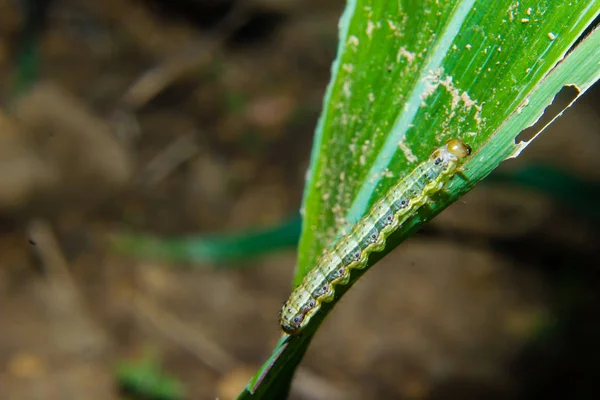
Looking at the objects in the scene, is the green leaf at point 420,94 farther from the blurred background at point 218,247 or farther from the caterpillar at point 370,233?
the blurred background at point 218,247

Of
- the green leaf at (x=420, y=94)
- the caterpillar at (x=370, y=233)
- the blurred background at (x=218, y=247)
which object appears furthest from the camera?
the blurred background at (x=218, y=247)

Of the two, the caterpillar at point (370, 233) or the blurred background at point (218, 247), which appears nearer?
the caterpillar at point (370, 233)

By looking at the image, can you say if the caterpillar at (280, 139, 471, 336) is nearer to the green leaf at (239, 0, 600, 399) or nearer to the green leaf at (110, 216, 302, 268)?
the green leaf at (239, 0, 600, 399)

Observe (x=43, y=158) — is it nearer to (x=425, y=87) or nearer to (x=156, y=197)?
(x=156, y=197)

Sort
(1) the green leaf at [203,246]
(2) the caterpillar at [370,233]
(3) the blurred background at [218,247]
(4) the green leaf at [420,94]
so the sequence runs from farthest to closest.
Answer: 1. (1) the green leaf at [203,246]
2. (3) the blurred background at [218,247]
3. (2) the caterpillar at [370,233]
4. (4) the green leaf at [420,94]

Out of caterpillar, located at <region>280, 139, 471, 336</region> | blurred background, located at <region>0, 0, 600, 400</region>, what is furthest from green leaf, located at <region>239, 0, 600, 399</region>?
blurred background, located at <region>0, 0, 600, 400</region>

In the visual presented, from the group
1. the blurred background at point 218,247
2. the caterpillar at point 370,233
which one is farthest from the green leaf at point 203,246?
the caterpillar at point 370,233
